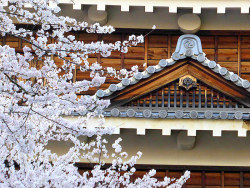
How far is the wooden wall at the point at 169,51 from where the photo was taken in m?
11.5

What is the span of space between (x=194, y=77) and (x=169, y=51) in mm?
1907

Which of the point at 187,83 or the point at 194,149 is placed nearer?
the point at 187,83

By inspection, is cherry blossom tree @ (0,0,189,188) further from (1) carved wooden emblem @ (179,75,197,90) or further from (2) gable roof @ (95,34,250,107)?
(1) carved wooden emblem @ (179,75,197,90)

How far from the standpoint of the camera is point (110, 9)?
11625mm

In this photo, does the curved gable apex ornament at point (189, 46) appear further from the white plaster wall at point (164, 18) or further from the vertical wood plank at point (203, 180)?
the vertical wood plank at point (203, 180)

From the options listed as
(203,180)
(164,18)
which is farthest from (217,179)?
(164,18)

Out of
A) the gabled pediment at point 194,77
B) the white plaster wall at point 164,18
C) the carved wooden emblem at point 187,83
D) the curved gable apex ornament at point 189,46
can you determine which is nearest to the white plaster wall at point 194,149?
the gabled pediment at point 194,77

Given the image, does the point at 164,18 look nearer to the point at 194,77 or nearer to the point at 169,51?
the point at 169,51

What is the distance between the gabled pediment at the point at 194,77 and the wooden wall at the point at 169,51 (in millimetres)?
1791

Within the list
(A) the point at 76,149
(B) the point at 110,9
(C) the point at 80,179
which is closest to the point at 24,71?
(C) the point at 80,179

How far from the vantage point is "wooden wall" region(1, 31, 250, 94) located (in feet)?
37.9

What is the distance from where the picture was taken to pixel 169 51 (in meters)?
11.6

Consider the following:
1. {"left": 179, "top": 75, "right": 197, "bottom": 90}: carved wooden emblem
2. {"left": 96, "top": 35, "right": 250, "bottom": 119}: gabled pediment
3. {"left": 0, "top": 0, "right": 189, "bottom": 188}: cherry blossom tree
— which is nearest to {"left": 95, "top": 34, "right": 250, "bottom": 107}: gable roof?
{"left": 96, "top": 35, "right": 250, "bottom": 119}: gabled pediment

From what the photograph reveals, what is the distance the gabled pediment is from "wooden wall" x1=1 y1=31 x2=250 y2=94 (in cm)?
179
